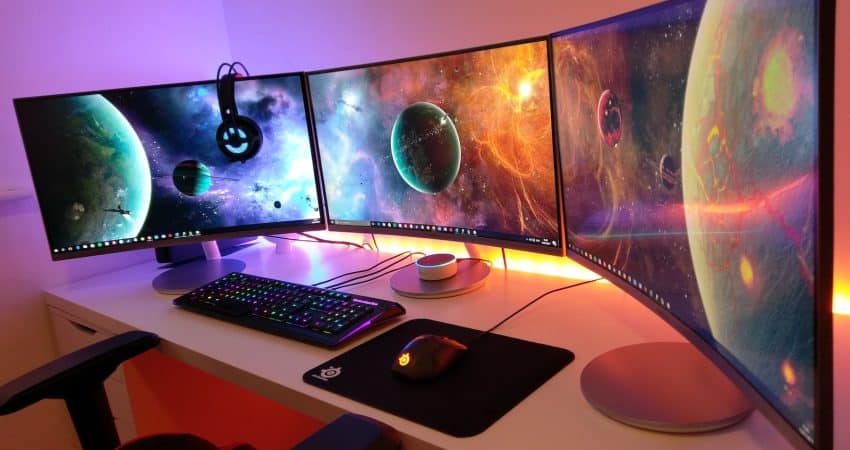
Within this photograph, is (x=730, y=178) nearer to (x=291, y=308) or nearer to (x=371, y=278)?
(x=291, y=308)

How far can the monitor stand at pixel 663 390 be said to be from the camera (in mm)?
710

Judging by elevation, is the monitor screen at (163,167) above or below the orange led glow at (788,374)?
above

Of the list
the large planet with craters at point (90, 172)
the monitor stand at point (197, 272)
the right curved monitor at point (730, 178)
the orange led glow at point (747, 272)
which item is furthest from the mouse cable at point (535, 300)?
the large planet with craters at point (90, 172)

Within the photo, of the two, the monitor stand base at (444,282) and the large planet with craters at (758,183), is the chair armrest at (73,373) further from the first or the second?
the large planet with craters at (758,183)

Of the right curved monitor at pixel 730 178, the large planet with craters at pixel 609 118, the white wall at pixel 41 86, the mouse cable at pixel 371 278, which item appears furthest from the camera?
the white wall at pixel 41 86

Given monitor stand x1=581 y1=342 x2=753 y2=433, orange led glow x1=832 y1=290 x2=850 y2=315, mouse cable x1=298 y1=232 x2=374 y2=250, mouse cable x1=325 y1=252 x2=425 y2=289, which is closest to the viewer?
monitor stand x1=581 y1=342 x2=753 y2=433

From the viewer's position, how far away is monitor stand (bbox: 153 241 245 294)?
147 cm

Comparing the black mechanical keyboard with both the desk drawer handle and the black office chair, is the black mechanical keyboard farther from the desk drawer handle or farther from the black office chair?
the desk drawer handle

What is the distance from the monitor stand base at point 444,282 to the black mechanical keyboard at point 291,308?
0.38 feet

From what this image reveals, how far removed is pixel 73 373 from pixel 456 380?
0.72 m

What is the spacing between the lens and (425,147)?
1.30 metres

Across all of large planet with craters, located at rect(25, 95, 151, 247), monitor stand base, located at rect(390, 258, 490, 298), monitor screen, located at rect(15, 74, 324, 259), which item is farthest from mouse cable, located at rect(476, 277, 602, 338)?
large planet with craters, located at rect(25, 95, 151, 247)

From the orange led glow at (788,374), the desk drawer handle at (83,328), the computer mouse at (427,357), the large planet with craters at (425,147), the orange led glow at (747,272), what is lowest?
the desk drawer handle at (83,328)

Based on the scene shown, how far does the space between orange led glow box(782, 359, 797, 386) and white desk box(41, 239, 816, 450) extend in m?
0.19
